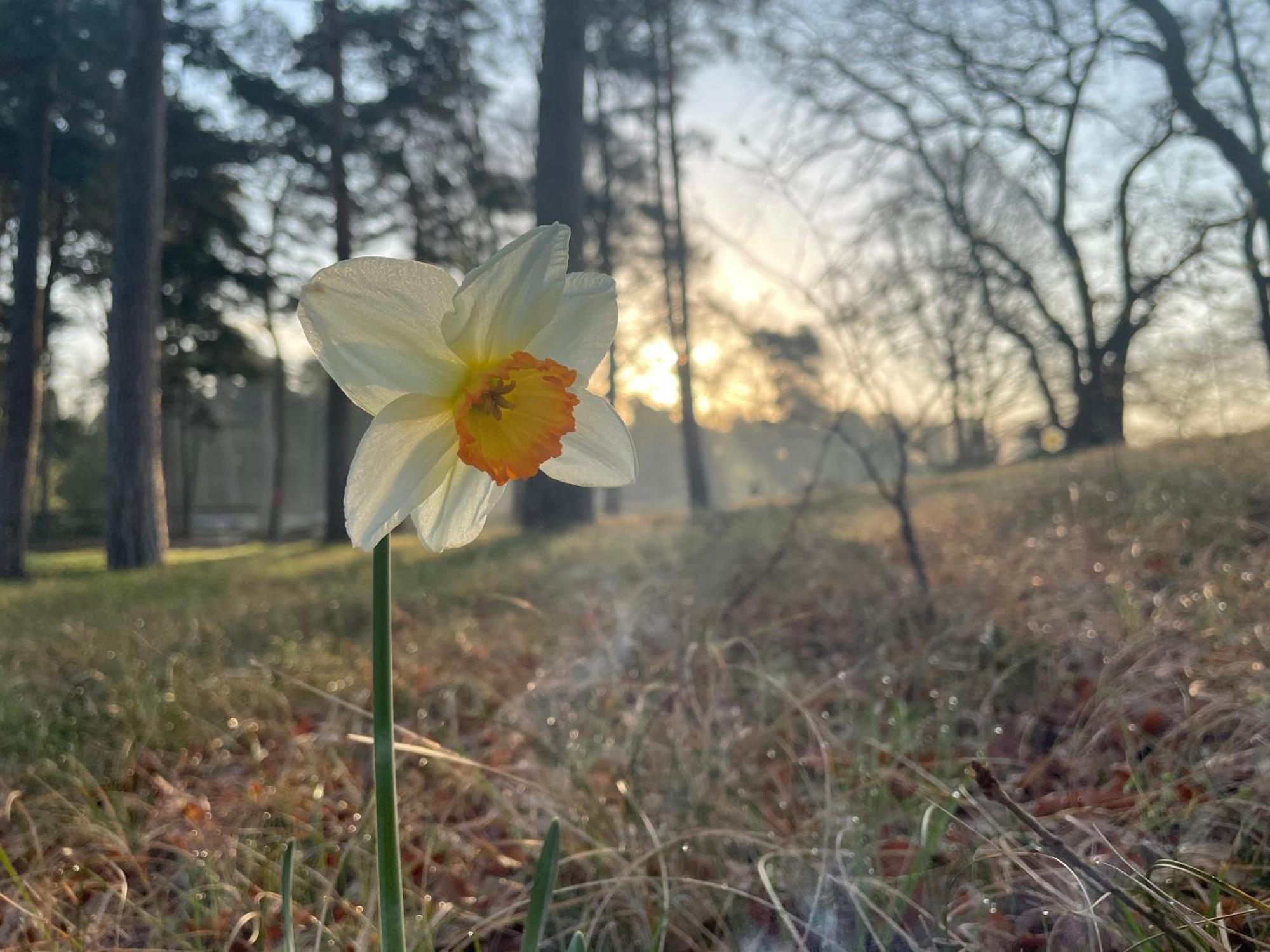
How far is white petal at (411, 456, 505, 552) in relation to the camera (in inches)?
37.1

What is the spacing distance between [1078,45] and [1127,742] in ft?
30.9

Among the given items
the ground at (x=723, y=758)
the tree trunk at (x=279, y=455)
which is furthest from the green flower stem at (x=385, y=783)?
the tree trunk at (x=279, y=455)

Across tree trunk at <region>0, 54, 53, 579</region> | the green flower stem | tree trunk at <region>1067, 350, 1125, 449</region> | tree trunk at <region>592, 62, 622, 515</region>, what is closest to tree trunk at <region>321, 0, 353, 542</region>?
tree trunk at <region>0, 54, 53, 579</region>

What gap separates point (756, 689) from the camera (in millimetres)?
2217

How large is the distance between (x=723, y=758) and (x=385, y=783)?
1.11 m

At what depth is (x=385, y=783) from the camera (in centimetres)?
72

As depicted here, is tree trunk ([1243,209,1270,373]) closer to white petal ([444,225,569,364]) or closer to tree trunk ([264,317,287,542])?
white petal ([444,225,569,364])

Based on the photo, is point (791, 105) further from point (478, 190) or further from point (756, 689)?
point (756, 689)

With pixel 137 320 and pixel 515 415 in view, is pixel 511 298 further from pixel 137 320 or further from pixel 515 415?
pixel 137 320

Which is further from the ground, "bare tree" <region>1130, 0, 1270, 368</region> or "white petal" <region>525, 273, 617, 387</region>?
"bare tree" <region>1130, 0, 1270, 368</region>

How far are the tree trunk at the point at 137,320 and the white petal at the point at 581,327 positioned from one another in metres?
7.54

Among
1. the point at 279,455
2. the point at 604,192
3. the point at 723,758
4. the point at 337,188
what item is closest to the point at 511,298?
the point at 723,758

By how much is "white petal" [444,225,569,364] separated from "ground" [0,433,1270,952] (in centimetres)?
71

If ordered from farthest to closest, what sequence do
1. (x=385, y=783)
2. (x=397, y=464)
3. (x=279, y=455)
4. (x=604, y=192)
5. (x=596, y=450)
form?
(x=279, y=455)
(x=604, y=192)
(x=596, y=450)
(x=397, y=464)
(x=385, y=783)
